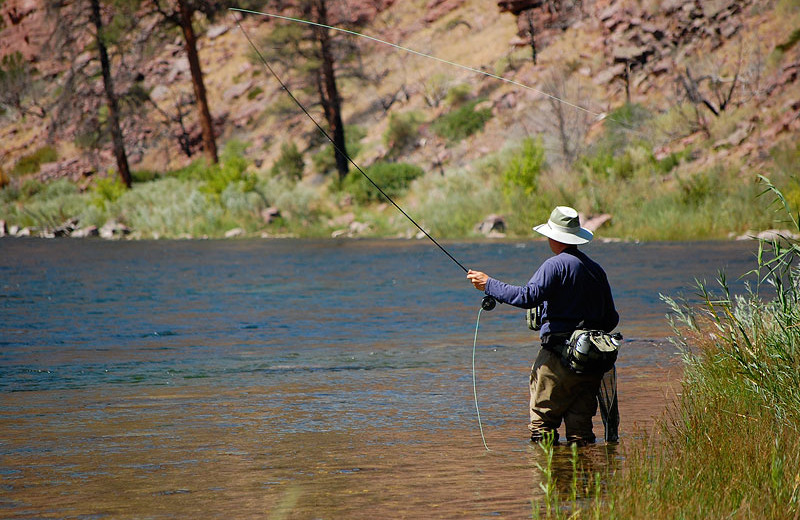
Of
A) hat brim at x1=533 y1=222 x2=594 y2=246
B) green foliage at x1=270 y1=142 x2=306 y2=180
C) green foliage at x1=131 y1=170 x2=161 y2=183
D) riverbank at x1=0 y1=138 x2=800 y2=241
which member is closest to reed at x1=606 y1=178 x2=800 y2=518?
hat brim at x1=533 y1=222 x2=594 y2=246

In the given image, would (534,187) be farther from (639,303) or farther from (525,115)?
(639,303)

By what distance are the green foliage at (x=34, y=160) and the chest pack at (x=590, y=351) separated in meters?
58.7

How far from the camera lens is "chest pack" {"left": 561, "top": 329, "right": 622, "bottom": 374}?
5957mm

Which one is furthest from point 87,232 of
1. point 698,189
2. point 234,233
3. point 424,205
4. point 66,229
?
point 698,189

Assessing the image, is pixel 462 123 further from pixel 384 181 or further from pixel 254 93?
pixel 254 93

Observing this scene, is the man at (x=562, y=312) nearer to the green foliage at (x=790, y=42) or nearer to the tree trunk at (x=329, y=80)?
the green foliage at (x=790, y=42)

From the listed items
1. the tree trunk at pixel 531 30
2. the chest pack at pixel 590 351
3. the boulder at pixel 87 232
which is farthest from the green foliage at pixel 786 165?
the boulder at pixel 87 232

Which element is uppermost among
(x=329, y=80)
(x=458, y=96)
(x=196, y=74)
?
(x=196, y=74)

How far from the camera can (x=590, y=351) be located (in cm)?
597

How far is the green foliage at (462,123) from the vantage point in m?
42.9

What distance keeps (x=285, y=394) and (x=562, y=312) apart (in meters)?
3.16

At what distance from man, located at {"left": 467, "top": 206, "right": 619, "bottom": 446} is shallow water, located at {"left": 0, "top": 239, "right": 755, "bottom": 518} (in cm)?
23

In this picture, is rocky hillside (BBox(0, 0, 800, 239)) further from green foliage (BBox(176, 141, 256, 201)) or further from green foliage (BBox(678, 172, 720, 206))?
green foliage (BBox(176, 141, 256, 201))

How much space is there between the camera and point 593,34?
44875 mm
